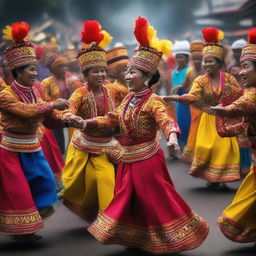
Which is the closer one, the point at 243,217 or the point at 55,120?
the point at 243,217

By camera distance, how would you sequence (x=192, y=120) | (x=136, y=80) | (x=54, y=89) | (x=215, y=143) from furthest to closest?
1. (x=192, y=120)
2. (x=54, y=89)
3. (x=215, y=143)
4. (x=136, y=80)

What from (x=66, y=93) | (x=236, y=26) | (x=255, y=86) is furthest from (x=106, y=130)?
(x=236, y=26)

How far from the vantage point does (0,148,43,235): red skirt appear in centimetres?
722

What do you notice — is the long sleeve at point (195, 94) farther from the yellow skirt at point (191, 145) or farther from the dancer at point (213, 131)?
the yellow skirt at point (191, 145)

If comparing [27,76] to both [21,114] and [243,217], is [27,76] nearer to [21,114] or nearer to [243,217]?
[21,114]

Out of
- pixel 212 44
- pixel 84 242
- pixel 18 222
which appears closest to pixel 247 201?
pixel 84 242

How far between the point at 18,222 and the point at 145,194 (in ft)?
4.46

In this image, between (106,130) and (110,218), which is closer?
(110,218)

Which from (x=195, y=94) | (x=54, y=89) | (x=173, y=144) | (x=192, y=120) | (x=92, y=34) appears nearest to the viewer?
(x=173, y=144)

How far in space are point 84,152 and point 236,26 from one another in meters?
32.7

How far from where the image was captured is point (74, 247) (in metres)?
7.37

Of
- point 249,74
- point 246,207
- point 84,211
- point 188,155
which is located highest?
point 249,74

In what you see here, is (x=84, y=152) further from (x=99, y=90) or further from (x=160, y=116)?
(x=160, y=116)

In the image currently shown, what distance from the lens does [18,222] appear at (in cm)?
722
